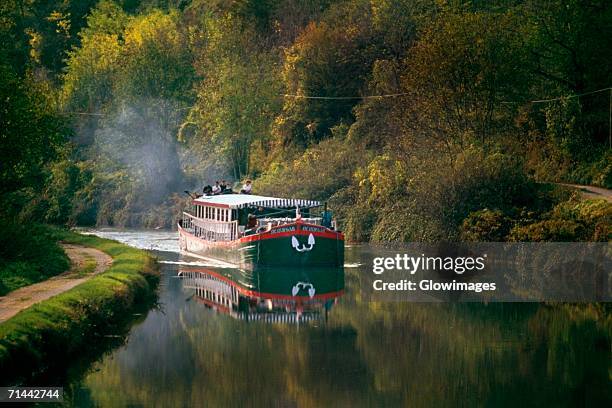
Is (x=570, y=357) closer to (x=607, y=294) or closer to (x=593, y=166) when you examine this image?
(x=607, y=294)

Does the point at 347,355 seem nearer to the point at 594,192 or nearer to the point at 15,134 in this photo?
the point at 15,134

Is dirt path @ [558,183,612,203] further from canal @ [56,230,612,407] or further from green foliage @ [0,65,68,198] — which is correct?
green foliage @ [0,65,68,198]

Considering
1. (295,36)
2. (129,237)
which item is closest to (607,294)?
(129,237)

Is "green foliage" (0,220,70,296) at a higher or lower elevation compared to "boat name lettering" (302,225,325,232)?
lower

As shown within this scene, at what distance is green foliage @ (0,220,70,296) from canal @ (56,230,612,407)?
13.8ft

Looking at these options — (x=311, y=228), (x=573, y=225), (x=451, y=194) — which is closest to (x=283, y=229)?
(x=311, y=228)

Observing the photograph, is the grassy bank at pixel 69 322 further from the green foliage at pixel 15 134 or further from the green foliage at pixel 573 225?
the green foliage at pixel 573 225

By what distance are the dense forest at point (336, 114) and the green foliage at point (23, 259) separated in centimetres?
75

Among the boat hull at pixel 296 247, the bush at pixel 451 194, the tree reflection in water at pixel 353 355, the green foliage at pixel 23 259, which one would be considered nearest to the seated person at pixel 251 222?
the boat hull at pixel 296 247

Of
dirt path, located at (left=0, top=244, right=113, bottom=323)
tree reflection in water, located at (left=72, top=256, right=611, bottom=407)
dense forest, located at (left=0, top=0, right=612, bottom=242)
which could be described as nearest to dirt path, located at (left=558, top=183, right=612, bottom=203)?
dense forest, located at (left=0, top=0, right=612, bottom=242)

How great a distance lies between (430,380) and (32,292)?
44.2 feet

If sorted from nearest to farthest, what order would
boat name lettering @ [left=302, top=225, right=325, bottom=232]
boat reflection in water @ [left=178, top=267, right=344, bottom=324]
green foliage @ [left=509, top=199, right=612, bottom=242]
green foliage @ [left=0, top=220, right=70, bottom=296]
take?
green foliage @ [left=0, top=220, right=70, bottom=296], boat reflection in water @ [left=178, top=267, right=344, bottom=324], green foliage @ [left=509, top=199, right=612, bottom=242], boat name lettering @ [left=302, top=225, right=325, bottom=232]

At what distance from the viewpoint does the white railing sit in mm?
56747

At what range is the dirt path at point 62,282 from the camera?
34.0 m
